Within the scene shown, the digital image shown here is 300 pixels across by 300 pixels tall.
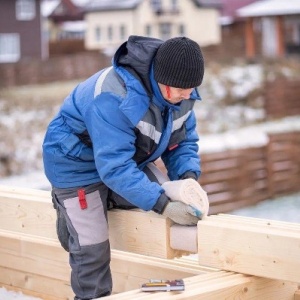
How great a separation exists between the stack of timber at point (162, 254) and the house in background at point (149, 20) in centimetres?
3929

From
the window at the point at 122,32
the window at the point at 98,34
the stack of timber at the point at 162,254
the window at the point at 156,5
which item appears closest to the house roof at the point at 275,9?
the window at the point at 156,5

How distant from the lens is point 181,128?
4.33 m

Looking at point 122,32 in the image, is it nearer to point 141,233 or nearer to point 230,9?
point 230,9

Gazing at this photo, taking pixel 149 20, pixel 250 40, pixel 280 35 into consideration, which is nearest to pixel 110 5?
pixel 149 20

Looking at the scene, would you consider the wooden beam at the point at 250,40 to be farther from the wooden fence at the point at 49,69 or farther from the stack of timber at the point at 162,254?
the stack of timber at the point at 162,254

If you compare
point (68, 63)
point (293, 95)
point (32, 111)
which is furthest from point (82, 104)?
point (68, 63)

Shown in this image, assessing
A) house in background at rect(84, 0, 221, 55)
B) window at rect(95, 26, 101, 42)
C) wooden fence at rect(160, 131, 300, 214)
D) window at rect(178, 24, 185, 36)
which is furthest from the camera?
window at rect(178, 24, 185, 36)

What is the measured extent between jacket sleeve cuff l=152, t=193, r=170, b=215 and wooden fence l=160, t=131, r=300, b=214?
350 inches

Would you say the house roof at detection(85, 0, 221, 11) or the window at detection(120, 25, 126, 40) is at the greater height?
the house roof at detection(85, 0, 221, 11)

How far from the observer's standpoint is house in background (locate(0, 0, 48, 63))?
40.8 m

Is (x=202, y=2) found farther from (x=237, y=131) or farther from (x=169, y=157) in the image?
(x=169, y=157)

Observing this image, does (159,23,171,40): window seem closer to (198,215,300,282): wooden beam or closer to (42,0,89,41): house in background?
(42,0,89,41): house in background

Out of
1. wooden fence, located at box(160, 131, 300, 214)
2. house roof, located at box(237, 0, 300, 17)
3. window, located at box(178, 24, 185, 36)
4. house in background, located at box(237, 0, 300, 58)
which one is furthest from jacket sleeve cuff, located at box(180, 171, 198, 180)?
window, located at box(178, 24, 185, 36)

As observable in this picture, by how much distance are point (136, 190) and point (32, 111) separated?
19705 mm
